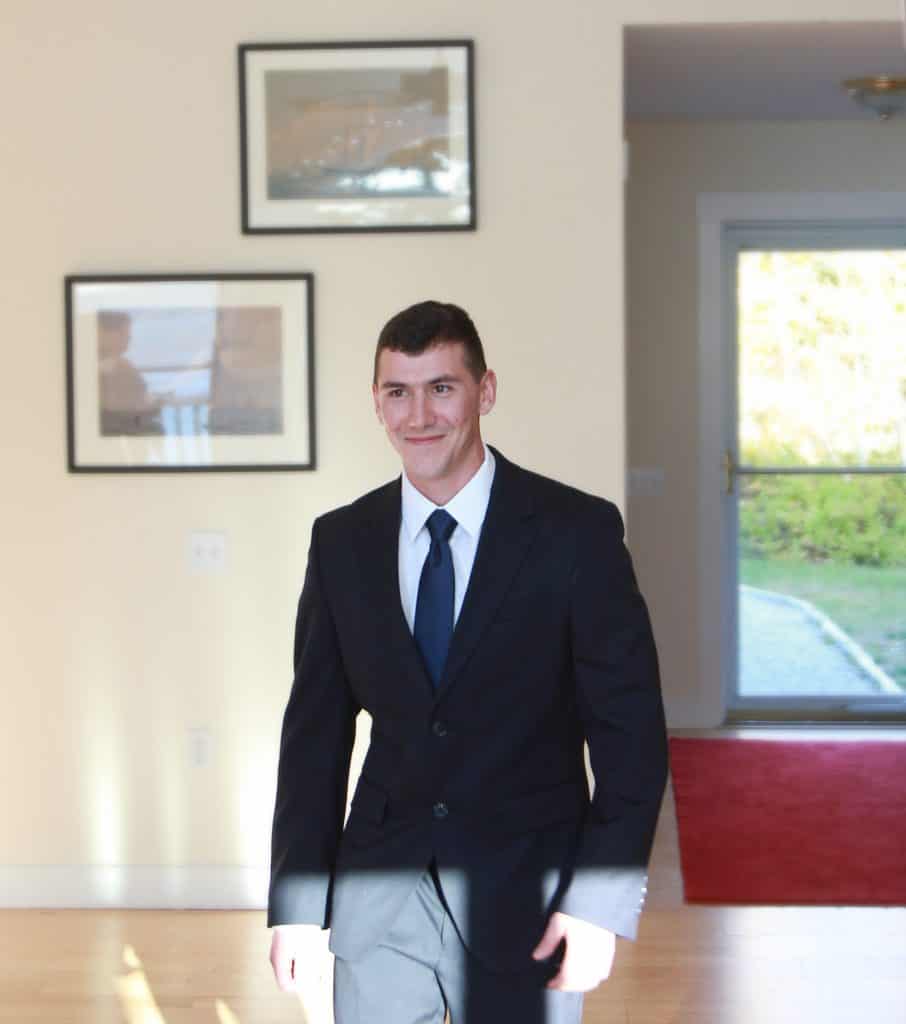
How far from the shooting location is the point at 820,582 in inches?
271

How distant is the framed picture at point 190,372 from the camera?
4.18 m

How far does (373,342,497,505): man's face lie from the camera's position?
184 cm

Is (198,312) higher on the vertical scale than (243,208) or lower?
lower

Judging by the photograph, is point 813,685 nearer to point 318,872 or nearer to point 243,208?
point 243,208

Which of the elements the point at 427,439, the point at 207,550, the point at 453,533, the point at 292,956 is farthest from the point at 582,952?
the point at 207,550

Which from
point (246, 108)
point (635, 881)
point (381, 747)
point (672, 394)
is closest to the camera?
point (635, 881)

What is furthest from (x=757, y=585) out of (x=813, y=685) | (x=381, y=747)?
(x=381, y=747)

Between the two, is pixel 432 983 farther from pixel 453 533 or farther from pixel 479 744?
pixel 453 533

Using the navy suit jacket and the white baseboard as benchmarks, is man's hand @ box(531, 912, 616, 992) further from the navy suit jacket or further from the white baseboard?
the white baseboard

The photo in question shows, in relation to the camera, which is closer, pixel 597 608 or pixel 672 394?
pixel 597 608

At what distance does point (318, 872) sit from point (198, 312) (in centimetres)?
251

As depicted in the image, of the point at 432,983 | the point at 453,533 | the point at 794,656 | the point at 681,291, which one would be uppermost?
the point at 681,291

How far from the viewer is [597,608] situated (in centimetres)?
185

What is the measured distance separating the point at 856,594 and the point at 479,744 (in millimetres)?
5337
